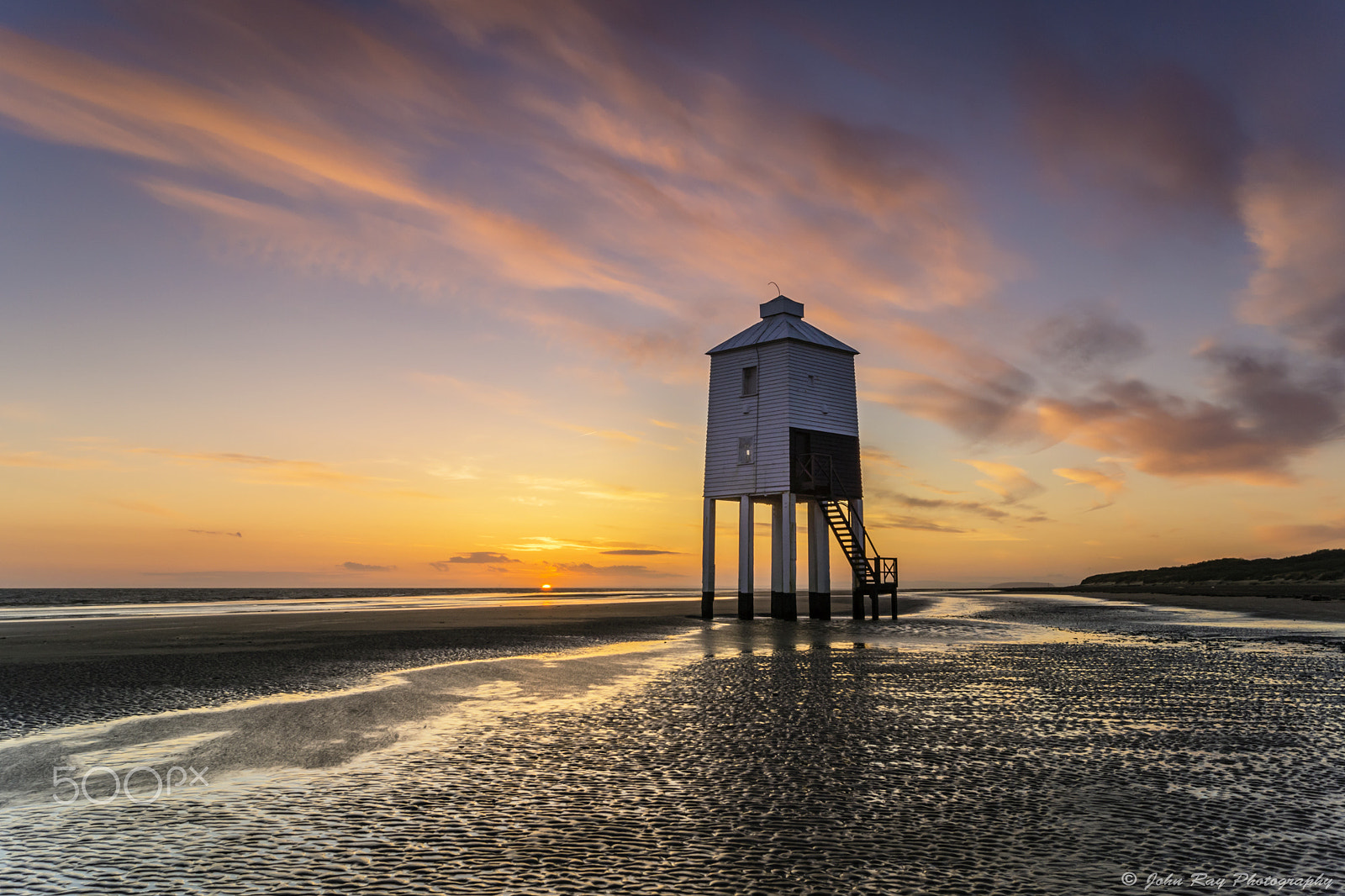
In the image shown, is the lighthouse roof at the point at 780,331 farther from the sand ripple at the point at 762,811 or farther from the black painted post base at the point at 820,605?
the sand ripple at the point at 762,811

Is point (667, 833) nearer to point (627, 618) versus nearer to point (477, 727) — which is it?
point (477, 727)

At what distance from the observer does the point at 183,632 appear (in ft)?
93.9

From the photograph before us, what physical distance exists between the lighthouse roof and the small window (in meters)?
0.98

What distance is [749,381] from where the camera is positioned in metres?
35.5

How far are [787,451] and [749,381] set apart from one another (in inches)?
139

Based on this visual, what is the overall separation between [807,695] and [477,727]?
517 cm

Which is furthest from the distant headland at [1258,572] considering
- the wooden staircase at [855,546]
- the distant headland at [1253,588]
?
the wooden staircase at [855,546]

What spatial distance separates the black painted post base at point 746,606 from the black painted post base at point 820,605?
2.42 metres

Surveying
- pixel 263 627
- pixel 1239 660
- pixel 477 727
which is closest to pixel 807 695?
pixel 477 727

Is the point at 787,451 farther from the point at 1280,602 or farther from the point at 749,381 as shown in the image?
the point at 1280,602

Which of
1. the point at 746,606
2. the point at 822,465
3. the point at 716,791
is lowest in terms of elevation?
the point at 716,791

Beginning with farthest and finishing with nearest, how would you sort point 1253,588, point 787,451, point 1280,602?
point 1253,588 → point 1280,602 → point 787,451

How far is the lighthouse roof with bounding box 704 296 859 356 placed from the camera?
114 ft

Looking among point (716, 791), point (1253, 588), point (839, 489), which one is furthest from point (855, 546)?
point (1253, 588)
